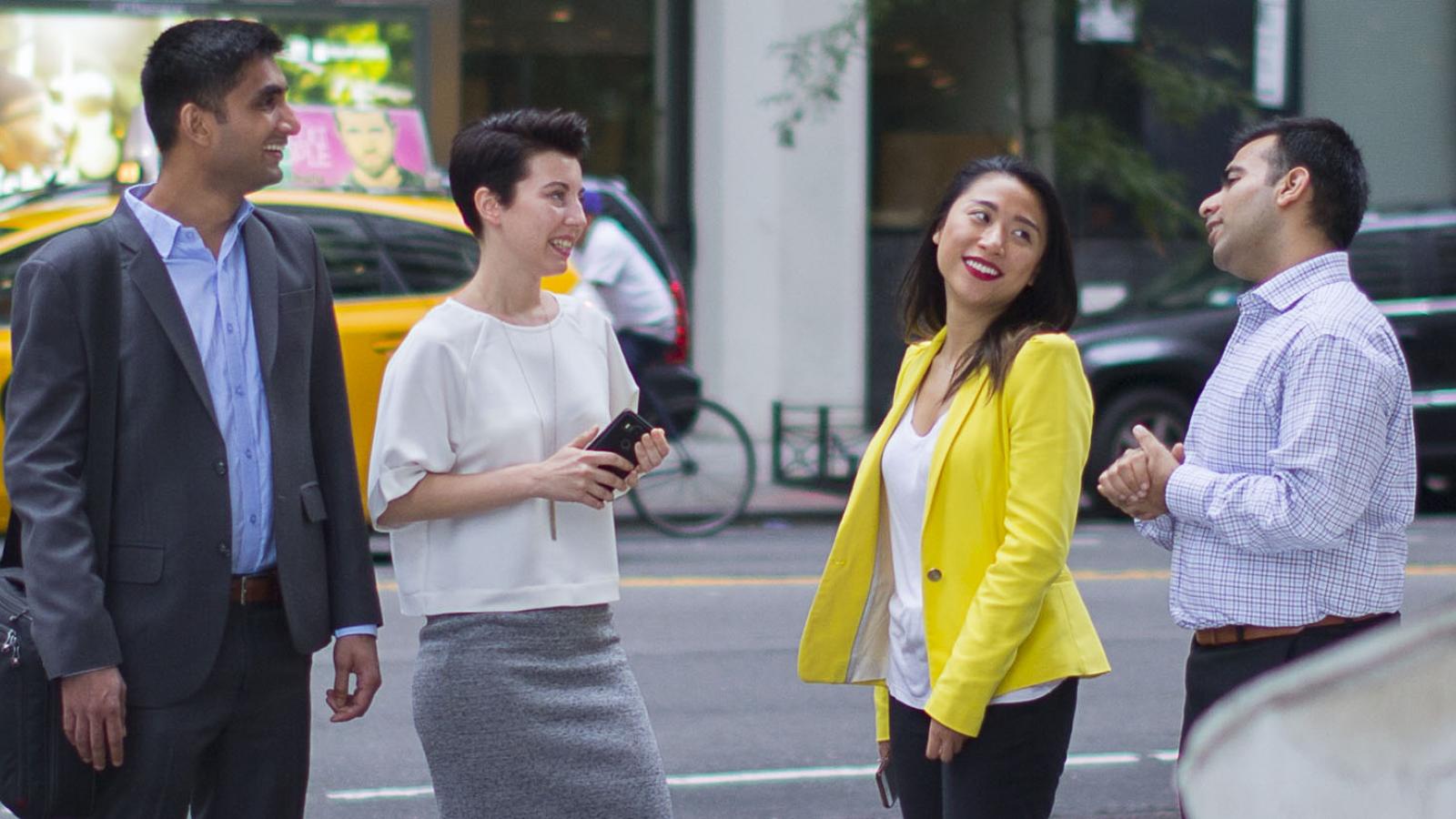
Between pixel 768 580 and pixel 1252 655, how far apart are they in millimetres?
6537

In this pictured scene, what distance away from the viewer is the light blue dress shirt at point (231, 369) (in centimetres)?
312

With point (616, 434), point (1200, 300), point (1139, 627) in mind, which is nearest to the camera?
point (616, 434)

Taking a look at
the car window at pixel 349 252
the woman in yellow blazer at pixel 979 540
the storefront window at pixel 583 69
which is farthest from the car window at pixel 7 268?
the storefront window at pixel 583 69

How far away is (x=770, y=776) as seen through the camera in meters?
6.02

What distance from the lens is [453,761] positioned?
10.6 feet

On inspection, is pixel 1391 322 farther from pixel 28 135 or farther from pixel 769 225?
pixel 28 135

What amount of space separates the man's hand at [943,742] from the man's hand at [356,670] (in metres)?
0.96

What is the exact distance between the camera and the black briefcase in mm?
2961

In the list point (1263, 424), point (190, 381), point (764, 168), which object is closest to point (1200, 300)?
point (764, 168)

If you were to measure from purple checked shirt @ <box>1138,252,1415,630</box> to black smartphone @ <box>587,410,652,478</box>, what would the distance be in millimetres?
933

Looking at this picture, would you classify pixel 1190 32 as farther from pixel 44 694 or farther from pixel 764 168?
pixel 44 694

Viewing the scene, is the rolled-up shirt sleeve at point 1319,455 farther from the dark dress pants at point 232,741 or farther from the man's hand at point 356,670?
the dark dress pants at point 232,741

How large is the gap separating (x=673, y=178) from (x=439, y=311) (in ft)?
46.6

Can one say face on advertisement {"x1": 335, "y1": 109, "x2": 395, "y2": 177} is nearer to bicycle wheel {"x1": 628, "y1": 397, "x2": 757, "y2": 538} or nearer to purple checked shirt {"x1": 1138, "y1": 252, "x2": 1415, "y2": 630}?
bicycle wheel {"x1": 628, "y1": 397, "x2": 757, "y2": 538}
